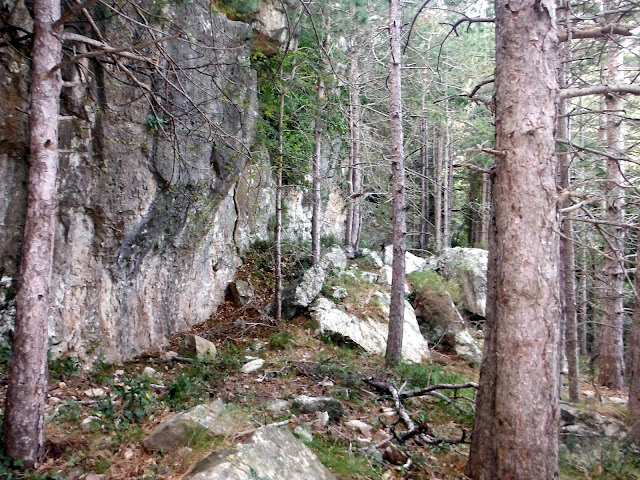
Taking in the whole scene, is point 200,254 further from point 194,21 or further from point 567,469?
point 567,469

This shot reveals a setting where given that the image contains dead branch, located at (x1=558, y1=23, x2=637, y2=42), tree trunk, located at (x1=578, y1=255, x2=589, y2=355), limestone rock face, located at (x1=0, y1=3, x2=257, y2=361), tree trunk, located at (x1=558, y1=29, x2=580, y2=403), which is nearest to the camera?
dead branch, located at (x1=558, y1=23, x2=637, y2=42)

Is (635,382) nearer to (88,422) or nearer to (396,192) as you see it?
(396,192)

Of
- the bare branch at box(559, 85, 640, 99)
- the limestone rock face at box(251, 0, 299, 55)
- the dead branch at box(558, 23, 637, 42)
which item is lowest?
the bare branch at box(559, 85, 640, 99)

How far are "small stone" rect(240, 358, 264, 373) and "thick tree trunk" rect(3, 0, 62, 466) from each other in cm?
353

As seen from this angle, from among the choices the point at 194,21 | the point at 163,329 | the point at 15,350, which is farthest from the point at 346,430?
the point at 194,21

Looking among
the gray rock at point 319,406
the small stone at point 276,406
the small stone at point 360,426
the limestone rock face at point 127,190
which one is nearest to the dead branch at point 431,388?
the small stone at point 360,426

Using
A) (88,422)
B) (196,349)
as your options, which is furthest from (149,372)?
Answer: (88,422)

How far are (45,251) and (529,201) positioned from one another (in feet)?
12.9

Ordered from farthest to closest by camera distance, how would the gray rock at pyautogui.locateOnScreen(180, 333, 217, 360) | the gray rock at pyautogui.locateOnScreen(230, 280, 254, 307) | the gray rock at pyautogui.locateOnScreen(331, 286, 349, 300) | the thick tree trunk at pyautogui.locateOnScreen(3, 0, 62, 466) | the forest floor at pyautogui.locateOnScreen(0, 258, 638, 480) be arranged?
the gray rock at pyautogui.locateOnScreen(331, 286, 349, 300), the gray rock at pyautogui.locateOnScreen(230, 280, 254, 307), the gray rock at pyautogui.locateOnScreen(180, 333, 217, 360), the forest floor at pyautogui.locateOnScreen(0, 258, 638, 480), the thick tree trunk at pyautogui.locateOnScreen(3, 0, 62, 466)

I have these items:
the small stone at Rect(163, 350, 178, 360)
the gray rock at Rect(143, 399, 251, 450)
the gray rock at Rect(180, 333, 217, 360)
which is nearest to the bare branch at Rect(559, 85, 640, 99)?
the gray rock at Rect(143, 399, 251, 450)

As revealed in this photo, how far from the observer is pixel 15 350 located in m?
3.29

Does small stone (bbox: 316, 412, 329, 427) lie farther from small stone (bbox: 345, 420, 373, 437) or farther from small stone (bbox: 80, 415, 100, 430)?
small stone (bbox: 80, 415, 100, 430)

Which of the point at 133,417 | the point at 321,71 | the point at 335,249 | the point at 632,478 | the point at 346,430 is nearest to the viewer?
the point at 133,417

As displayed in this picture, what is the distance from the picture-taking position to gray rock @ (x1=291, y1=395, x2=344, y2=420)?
5.08m
